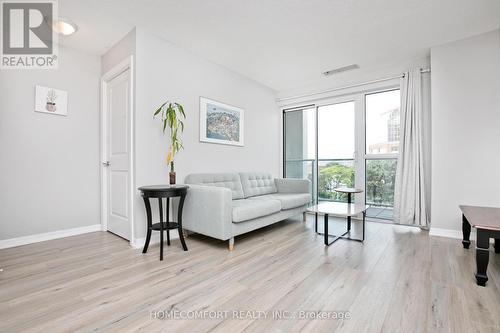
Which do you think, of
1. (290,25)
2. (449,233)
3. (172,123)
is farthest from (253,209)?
(449,233)

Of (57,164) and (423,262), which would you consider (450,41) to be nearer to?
(423,262)

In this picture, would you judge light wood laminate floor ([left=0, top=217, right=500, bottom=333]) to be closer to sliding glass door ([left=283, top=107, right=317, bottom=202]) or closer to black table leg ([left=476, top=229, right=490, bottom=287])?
black table leg ([left=476, top=229, right=490, bottom=287])

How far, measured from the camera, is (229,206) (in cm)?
254

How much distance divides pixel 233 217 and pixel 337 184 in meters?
2.65

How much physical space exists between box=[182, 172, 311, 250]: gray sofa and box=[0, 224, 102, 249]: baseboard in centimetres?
143

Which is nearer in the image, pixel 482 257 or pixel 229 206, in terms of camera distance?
pixel 482 257

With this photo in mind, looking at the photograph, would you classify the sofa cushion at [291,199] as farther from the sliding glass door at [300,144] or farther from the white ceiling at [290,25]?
the white ceiling at [290,25]

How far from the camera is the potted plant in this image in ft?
8.90

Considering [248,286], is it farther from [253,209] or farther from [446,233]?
[446,233]

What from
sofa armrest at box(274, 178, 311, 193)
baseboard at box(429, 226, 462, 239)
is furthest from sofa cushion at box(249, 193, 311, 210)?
baseboard at box(429, 226, 462, 239)

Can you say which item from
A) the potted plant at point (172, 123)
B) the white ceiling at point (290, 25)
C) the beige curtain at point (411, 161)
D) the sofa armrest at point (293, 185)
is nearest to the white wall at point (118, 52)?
the white ceiling at point (290, 25)

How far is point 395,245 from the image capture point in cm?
270

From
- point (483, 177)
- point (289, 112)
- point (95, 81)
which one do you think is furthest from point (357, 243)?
point (95, 81)

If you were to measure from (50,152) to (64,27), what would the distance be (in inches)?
57.7
